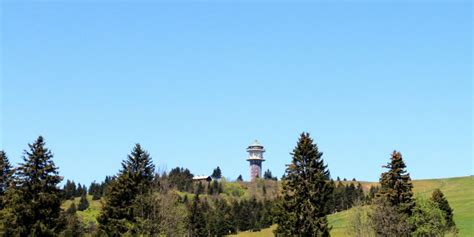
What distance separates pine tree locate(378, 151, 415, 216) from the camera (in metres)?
67.4

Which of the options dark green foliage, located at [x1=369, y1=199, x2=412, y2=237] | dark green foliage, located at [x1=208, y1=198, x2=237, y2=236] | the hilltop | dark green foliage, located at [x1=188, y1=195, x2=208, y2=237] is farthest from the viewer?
dark green foliage, located at [x1=208, y1=198, x2=237, y2=236]

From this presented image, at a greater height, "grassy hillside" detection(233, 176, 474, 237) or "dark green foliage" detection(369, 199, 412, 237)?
"grassy hillside" detection(233, 176, 474, 237)

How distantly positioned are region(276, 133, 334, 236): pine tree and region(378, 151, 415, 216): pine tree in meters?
6.56

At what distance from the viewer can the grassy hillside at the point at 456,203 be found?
11195 cm

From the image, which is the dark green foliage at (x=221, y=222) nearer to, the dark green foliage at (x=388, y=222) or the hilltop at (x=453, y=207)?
the hilltop at (x=453, y=207)

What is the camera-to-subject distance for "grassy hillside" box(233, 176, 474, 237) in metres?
112

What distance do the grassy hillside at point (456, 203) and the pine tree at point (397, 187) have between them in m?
14.2

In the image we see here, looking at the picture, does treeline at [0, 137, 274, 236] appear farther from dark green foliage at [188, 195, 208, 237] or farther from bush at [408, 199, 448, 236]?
dark green foliage at [188, 195, 208, 237]

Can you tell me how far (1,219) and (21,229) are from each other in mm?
6684

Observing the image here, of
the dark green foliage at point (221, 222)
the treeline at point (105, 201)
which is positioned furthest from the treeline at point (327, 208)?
the dark green foliage at point (221, 222)

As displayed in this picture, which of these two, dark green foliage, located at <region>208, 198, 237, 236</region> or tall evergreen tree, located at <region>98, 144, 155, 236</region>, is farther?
dark green foliage, located at <region>208, 198, 237, 236</region>

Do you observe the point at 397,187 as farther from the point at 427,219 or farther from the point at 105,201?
the point at 105,201

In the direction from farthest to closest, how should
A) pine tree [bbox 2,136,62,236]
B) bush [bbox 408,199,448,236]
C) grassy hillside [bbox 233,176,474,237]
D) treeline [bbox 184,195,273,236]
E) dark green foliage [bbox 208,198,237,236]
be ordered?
1. dark green foliage [bbox 208,198,237,236]
2. treeline [bbox 184,195,273,236]
3. grassy hillside [bbox 233,176,474,237]
4. bush [bbox 408,199,448,236]
5. pine tree [bbox 2,136,62,236]

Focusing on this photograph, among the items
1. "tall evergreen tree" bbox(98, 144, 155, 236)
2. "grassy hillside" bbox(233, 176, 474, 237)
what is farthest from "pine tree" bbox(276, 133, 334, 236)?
"grassy hillside" bbox(233, 176, 474, 237)
